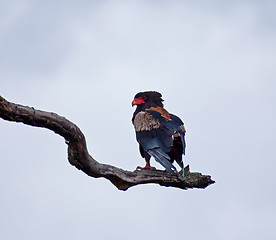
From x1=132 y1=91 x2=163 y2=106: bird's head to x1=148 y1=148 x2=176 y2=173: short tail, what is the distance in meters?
1.14

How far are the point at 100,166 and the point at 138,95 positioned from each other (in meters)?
2.75

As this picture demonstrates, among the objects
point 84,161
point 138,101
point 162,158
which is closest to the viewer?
point 84,161

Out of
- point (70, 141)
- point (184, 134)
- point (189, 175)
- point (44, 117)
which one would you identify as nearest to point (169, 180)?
point (189, 175)

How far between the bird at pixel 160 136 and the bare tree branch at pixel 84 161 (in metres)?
0.19

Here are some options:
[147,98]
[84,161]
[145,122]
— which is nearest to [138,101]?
[147,98]

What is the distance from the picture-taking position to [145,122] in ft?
28.0

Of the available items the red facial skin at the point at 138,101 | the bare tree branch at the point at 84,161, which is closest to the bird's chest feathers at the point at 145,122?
the red facial skin at the point at 138,101

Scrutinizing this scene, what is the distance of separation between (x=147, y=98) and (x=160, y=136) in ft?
3.74

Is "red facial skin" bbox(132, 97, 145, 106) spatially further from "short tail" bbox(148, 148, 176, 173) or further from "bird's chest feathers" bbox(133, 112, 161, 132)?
"short tail" bbox(148, 148, 176, 173)

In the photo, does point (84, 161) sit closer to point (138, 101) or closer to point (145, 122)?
point (145, 122)

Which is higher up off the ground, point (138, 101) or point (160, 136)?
point (138, 101)

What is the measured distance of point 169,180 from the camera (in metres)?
7.91

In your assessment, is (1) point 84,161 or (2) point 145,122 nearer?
(1) point 84,161

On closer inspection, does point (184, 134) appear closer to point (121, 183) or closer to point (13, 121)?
point (121, 183)
